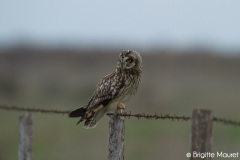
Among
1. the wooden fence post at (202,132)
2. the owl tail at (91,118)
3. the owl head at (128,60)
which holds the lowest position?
the wooden fence post at (202,132)

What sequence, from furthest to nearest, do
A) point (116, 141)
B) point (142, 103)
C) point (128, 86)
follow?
point (142, 103), point (128, 86), point (116, 141)

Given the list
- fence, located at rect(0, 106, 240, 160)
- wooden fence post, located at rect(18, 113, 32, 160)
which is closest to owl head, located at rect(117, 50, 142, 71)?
fence, located at rect(0, 106, 240, 160)

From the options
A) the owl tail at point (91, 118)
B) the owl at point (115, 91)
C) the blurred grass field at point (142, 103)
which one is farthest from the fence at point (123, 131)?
the blurred grass field at point (142, 103)

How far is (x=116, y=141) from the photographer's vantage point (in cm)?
692

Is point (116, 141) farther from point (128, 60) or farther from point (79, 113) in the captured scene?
point (128, 60)

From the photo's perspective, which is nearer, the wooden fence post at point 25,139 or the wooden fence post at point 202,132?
the wooden fence post at point 202,132

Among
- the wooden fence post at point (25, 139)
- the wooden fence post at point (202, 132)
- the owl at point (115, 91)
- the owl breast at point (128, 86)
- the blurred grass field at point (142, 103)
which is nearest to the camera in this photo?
the wooden fence post at point (202, 132)

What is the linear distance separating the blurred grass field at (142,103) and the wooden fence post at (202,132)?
1.68 meters

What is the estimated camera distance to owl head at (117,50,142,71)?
325 inches

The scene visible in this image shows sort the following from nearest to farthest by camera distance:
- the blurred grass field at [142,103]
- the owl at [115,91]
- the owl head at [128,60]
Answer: the owl at [115,91] < the owl head at [128,60] < the blurred grass field at [142,103]

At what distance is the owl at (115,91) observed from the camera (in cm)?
797

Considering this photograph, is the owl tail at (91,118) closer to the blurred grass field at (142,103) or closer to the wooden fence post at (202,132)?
the blurred grass field at (142,103)

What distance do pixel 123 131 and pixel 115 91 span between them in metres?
1.13

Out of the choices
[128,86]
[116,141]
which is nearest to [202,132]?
[116,141]
